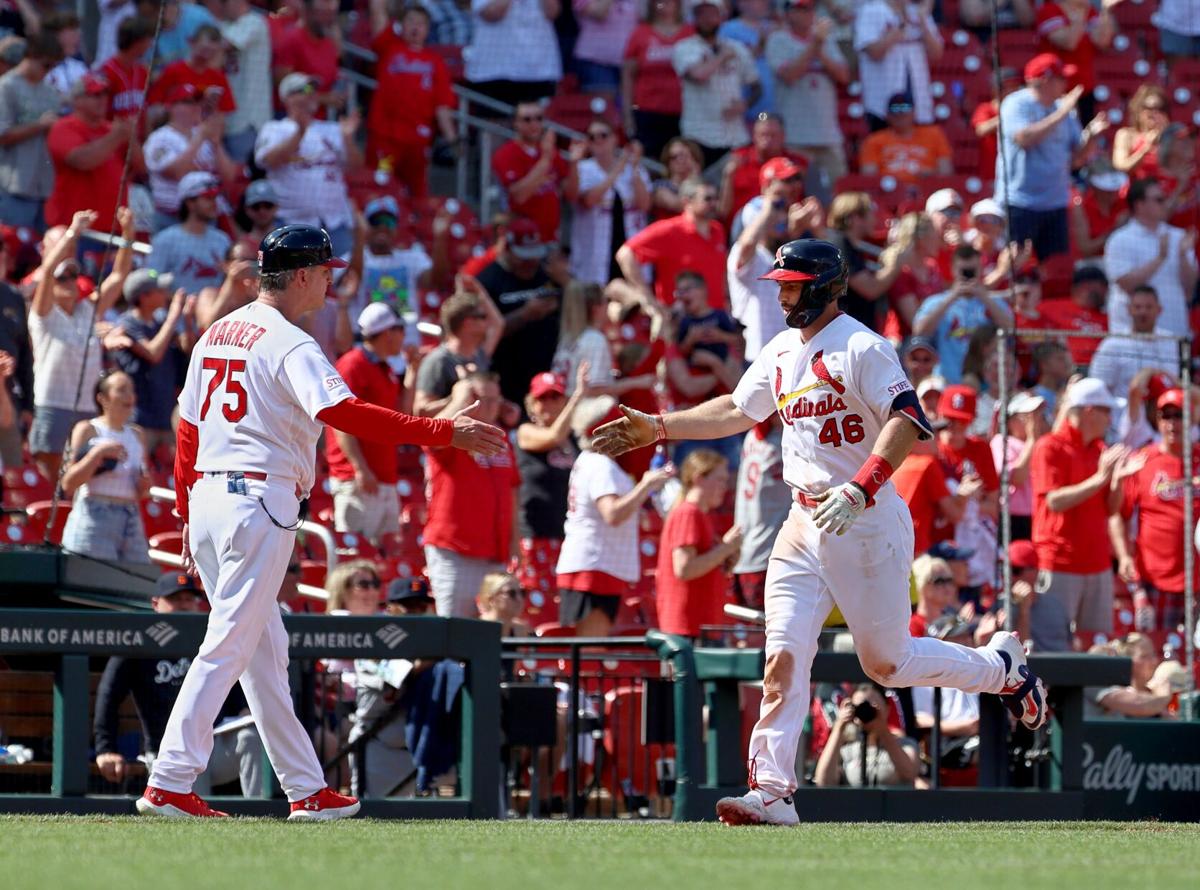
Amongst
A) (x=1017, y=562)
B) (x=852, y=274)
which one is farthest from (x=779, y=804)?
(x=852, y=274)

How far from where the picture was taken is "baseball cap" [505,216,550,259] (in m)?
14.6

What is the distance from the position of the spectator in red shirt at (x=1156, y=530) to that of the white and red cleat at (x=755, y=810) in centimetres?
626

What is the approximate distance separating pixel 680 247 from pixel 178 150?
133 inches

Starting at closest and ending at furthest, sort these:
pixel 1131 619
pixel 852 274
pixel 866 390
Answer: pixel 866 390 → pixel 1131 619 → pixel 852 274

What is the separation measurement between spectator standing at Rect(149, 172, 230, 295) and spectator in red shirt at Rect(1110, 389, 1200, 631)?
18.9 ft

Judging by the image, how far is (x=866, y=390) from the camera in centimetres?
752

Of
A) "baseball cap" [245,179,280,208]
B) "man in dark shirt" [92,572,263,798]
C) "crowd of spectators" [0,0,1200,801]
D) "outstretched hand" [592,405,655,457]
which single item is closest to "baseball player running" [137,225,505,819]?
"outstretched hand" [592,405,655,457]

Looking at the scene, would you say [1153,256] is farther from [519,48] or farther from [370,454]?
[370,454]

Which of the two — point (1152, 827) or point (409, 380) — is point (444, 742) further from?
point (409, 380)

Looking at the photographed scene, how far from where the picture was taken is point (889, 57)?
60.7 ft

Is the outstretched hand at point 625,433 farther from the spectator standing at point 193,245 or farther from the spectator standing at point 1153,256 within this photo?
the spectator standing at point 1153,256

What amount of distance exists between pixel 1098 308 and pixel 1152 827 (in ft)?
29.2

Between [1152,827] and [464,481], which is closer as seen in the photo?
[1152,827]

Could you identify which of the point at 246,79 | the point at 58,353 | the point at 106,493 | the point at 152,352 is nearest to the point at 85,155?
the point at 246,79
